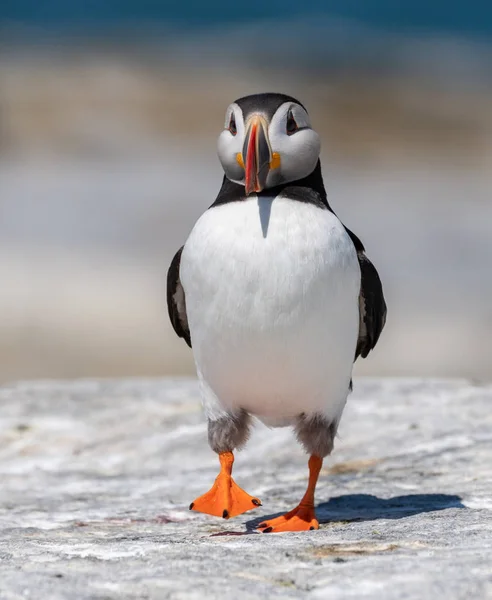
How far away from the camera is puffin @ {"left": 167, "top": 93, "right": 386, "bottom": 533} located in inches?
209

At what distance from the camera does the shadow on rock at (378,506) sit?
582 cm

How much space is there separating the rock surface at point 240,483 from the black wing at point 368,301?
3.16 feet

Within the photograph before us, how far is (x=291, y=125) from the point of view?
561 cm

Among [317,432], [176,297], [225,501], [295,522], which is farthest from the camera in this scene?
[176,297]

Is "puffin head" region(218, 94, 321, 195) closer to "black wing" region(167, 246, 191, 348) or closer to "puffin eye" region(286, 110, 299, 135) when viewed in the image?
"puffin eye" region(286, 110, 299, 135)

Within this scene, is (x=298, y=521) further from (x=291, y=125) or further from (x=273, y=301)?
(x=291, y=125)

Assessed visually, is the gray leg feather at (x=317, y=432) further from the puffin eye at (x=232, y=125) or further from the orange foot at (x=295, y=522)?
the puffin eye at (x=232, y=125)

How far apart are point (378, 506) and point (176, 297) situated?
161 cm

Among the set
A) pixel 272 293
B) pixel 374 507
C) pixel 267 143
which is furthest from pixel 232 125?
pixel 374 507

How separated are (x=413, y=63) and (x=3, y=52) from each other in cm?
1654

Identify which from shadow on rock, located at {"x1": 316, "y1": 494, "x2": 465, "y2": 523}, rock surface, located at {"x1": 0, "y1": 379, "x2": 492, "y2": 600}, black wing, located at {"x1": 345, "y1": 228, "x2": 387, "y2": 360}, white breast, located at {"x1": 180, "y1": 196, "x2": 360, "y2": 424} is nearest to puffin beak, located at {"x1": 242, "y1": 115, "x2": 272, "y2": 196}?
white breast, located at {"x1": 180, "y1": 196, "x2": 360, "y2": 424}

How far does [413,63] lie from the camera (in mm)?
45812

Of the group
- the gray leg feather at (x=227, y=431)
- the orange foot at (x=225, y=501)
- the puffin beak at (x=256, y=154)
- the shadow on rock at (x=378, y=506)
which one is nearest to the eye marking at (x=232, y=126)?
the puffin beak at (x=256, y=154)

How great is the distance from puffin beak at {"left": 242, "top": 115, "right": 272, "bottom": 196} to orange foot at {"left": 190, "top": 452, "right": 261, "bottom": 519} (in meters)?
1.53
